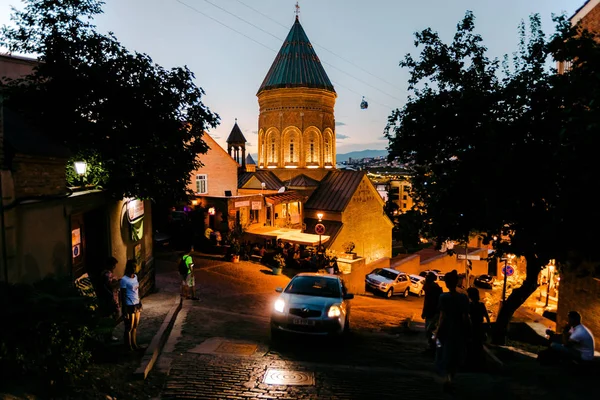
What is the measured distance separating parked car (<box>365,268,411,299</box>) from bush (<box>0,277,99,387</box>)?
22.1 meters

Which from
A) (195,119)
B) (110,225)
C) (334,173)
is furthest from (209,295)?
(334,173)

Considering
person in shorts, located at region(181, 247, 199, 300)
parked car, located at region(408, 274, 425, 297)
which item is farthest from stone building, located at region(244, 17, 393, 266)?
person in shorts, located at region(181, 247, 199, 300)

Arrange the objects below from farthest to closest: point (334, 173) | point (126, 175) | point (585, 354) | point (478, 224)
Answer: point (334, 173) < point (478, 224) < point (126, 175) < point (585, 354)

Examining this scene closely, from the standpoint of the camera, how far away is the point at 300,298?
988cm

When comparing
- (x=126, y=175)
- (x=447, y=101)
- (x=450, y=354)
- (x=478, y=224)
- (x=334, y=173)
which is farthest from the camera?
(x=334, y=173)

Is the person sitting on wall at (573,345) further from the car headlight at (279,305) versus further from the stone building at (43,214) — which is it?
the stone building at (43,214)

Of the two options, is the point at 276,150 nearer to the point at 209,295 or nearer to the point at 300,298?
the point at 209,295

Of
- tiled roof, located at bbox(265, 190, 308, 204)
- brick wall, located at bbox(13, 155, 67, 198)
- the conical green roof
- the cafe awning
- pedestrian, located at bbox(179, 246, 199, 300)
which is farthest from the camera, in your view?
the conical green roof

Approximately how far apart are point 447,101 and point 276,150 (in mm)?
28761

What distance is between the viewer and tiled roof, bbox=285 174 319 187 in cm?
3734

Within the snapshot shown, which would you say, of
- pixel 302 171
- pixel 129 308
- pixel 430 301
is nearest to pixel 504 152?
pixel 430 301

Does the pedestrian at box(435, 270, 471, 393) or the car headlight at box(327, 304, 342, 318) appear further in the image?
the car headlight at box(327, 304, 342, 318)

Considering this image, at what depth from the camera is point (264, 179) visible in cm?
3738

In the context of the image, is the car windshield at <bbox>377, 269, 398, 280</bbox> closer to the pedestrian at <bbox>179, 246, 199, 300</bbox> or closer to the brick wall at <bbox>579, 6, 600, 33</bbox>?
the pedestrian at <bbox>179, 246, 199, 300</bbox>
